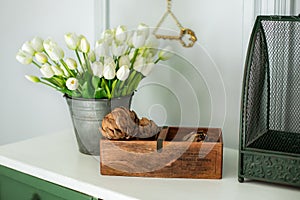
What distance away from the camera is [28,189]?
1.62 m

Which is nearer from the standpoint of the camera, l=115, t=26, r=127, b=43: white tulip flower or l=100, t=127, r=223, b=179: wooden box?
l=100, t=127, r=223, b=179: wooden box

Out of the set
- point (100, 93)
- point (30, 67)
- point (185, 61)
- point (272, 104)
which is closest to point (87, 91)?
point (100, 93)

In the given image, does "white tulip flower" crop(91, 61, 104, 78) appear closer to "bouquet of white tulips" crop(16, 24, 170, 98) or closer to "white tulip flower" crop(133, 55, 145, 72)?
"bouquet of white tulips" crop(16, 24, 170, 98)

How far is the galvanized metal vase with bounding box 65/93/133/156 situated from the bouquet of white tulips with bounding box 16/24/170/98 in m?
0.02

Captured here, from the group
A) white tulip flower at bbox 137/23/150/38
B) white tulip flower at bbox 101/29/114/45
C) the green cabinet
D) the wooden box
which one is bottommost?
the green cabinet

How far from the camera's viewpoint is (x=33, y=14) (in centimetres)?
230

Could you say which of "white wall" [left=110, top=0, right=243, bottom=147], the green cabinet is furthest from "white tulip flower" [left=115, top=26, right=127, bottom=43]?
the green cabinet

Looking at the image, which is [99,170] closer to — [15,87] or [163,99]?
[163,99]

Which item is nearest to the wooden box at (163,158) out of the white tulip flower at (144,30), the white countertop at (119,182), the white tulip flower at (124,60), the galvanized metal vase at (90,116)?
the white countertop at (119,182)

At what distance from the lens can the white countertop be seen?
1385 millimetres

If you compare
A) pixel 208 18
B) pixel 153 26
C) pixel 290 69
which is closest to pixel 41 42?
pixel 153 26

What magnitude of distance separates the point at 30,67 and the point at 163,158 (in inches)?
40.7

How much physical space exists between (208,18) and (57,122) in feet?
2.79

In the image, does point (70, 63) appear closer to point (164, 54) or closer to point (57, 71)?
point (57, 71)
